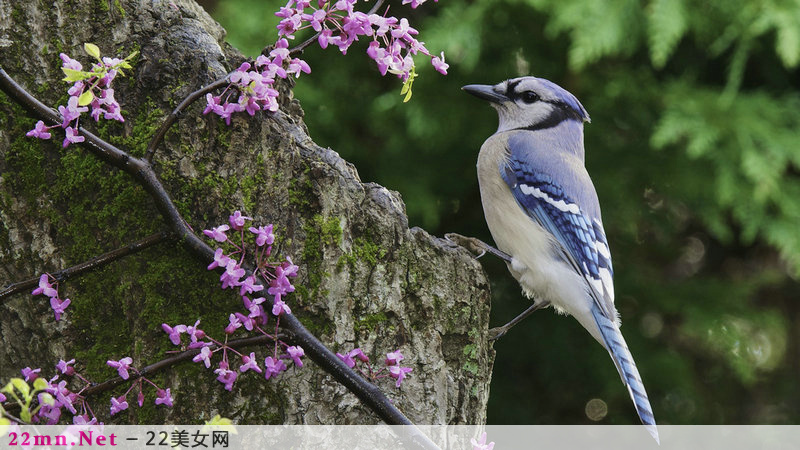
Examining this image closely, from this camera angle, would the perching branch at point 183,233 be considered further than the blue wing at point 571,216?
No

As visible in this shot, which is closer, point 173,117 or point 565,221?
point 173,117

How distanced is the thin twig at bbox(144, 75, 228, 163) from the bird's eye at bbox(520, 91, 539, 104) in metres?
1.40

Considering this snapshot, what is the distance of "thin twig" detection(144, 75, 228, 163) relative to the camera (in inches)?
66.9

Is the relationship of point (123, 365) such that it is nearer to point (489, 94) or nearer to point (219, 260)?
point (219, 260)

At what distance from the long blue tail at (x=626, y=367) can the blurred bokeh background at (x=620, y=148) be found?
1174 mm

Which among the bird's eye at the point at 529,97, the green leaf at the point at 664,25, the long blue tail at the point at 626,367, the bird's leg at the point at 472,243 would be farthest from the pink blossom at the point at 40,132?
the green leaf at the point at 664,25

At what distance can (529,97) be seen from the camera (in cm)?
288

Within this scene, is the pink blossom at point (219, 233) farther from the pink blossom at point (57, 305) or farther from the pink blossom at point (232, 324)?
the pink blossom at point (57, 305)

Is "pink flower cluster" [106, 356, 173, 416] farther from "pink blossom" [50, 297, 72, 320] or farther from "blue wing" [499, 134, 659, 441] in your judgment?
"blue wing" [499, 134, 659, 441]

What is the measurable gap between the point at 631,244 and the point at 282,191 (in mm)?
2806

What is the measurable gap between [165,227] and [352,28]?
0.58m

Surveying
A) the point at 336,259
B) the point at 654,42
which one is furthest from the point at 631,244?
the point at 336,259

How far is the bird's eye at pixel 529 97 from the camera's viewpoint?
2863 millimetres

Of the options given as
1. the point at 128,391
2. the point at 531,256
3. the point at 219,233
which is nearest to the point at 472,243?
the point at 531,256
